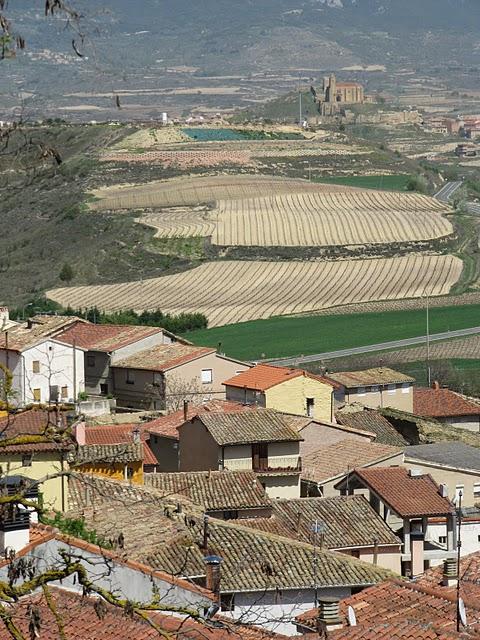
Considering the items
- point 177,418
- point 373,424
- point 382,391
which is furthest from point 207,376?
point 177,418

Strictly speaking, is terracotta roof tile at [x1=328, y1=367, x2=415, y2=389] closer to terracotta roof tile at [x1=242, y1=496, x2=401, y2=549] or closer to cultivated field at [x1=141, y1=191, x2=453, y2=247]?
terracotta roof tile at [x1=242, y1=496, x2=401, y2=549]

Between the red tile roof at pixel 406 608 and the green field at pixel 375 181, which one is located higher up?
the red tile roof at pixel 406 608

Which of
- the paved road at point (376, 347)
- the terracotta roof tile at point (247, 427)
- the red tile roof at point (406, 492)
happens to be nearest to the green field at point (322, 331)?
the paved road at point (376, 347)

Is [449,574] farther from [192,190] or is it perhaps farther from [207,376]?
[192,190]

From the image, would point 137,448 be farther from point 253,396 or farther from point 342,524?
point 253,396

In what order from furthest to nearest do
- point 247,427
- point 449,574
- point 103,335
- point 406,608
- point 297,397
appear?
point 103,335 < point 297,397 < point 247,427 < point 449,574 < point 406,608

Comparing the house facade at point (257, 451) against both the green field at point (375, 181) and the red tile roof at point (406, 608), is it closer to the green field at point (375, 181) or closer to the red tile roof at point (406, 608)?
the red tile roof at point (406, 608)
